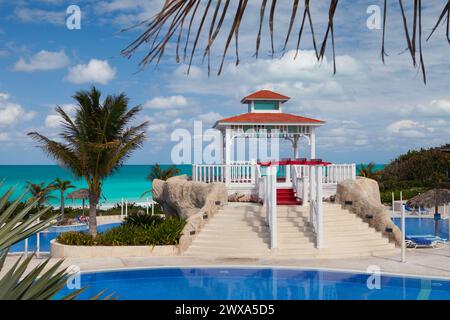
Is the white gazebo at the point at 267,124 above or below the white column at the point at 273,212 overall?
above

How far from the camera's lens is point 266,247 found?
1611cm

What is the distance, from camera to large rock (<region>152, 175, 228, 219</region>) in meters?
18.5

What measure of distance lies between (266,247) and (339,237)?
248cm

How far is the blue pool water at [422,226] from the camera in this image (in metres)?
24.3

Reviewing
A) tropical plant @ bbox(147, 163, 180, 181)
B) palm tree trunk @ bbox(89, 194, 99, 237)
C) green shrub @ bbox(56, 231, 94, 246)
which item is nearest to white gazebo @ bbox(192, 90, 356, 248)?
palm tree trunk @ bbox(89, 194, 99, 237)

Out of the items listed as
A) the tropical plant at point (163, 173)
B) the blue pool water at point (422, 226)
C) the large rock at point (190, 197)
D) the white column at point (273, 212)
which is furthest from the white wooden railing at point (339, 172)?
the tropical plant at point (163, 173)

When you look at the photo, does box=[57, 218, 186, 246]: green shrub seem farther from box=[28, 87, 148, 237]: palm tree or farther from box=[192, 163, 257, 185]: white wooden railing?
box=[192, 163, 257, 185]: white wooden railing

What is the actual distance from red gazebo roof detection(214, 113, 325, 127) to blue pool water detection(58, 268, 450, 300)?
28.8ft

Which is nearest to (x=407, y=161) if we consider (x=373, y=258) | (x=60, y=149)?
(x=373, y=258)

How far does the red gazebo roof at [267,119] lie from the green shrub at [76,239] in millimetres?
7421

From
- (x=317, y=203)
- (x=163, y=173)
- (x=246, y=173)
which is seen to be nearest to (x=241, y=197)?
(x=246, y=173)

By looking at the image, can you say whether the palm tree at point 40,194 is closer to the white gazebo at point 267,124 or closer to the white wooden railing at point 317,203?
the white gazebo at point 267,124

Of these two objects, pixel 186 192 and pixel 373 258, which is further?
pixel 186 192
